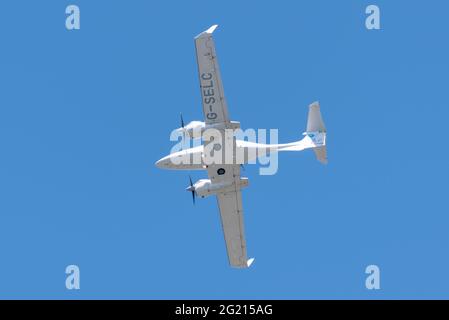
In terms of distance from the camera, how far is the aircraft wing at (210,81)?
213 feet

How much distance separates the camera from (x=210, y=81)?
216 feet

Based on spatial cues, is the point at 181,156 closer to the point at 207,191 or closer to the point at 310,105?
the point at 207,191

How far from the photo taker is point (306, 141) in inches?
2697

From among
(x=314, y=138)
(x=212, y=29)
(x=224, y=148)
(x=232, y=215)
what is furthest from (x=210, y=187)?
(x=212, y=29)

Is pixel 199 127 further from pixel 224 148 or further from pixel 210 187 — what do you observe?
pixel 210 187

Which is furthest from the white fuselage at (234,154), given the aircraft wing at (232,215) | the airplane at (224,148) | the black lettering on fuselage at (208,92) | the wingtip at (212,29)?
the wingtip at (212,29)

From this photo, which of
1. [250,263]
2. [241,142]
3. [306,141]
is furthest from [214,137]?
[250,263]

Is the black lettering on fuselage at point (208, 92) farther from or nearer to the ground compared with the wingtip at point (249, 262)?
farther from the ground

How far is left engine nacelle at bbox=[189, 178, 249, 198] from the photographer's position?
70.0 metres

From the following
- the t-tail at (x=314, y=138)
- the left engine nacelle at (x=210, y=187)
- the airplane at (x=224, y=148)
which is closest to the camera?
the airplane at (x=224, y=148)

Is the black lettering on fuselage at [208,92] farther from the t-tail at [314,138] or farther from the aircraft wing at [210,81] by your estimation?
the t-tail at [314,138]

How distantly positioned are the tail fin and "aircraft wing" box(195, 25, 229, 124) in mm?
6455

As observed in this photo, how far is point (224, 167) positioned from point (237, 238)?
19.8 ft

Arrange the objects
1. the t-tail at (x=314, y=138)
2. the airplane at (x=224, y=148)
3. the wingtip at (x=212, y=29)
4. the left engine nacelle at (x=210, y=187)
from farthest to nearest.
→ the left engine nacelle at (x=210, y=187)
the t-tail at (x=314, y=138)
the airplane at (x=224, y=148)
the wingtip at (x=212, y=29)
